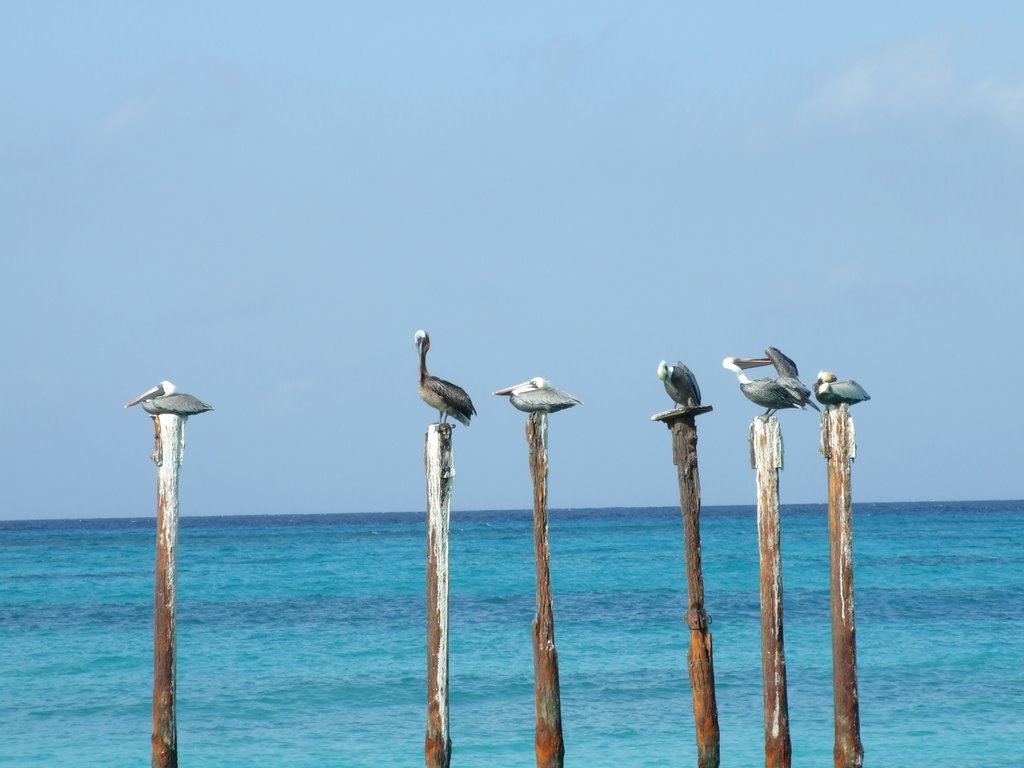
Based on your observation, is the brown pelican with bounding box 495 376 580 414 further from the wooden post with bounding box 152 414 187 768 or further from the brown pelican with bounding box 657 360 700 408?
the wooden post with bounding box 152 414 187 768

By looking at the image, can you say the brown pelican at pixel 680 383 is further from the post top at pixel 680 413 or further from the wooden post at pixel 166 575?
the wooden post at pixel 166 575

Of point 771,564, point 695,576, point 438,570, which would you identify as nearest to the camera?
point 771,564

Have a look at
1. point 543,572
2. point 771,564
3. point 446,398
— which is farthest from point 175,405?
point 771,564

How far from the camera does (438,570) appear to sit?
33.9 feet

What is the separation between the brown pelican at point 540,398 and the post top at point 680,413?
2.51ft

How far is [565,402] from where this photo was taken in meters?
10.9

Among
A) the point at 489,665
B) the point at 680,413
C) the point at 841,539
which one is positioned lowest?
the point at 489,665

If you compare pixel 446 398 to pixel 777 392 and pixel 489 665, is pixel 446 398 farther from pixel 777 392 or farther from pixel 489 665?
pixel 489 665

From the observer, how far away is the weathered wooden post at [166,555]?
10.7m

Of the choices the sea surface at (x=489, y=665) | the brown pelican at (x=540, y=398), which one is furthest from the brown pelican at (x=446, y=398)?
A: the sea surface at (x=489, y=665)

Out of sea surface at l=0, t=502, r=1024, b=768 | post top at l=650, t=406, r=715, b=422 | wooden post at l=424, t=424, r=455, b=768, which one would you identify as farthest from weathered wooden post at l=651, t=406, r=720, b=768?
sea surface at l=0, t=502, r=1024, b=768

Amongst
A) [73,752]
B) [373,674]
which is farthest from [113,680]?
[73,752]

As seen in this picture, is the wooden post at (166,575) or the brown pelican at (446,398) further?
the brown pelican at (446,398)

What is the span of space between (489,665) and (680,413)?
10.2 m
